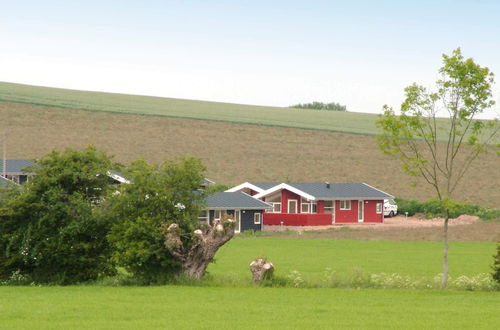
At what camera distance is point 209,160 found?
12694 centimetres

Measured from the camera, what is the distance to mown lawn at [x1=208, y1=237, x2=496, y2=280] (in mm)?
43125

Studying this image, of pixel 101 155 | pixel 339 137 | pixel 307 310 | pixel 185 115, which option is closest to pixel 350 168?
pixel 339 137

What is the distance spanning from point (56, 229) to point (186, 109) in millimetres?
126418

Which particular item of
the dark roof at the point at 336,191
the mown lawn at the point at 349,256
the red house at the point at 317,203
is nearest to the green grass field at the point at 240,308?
the mown lawn at the point at 349,256

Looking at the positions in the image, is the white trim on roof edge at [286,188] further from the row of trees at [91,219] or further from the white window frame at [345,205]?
the row of trees at [91,219]

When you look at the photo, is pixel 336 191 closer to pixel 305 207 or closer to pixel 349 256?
pixel 305 207

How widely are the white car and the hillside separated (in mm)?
16070

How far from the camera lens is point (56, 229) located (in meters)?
35.6

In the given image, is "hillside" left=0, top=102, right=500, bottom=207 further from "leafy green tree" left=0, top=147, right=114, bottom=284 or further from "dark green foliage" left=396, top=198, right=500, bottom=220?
"leafy green tree" left=0, top=147, right=114, bottom=284

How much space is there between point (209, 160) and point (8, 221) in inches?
3600

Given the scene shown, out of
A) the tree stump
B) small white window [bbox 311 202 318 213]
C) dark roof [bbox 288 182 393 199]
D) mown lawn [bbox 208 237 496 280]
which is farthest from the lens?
dark roof [bbox 288 182 393 199]

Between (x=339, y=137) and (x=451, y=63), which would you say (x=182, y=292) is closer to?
(x=451, y=63)

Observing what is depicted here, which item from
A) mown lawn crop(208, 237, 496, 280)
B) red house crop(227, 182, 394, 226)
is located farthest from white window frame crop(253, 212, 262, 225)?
mown lawn crop(208, 237, 496, 280)

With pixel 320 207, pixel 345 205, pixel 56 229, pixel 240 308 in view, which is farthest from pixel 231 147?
pixel 240 308
